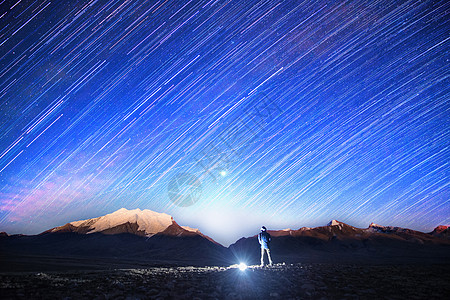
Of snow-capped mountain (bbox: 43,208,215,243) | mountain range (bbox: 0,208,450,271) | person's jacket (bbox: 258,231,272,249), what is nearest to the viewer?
person's jacket (bbox: 258,231,272,249)

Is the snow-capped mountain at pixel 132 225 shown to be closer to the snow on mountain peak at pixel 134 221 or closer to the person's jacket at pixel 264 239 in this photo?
the snow on mountain peak at pixel 134 221

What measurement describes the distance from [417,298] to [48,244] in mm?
110250

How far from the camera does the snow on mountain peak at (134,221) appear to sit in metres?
101

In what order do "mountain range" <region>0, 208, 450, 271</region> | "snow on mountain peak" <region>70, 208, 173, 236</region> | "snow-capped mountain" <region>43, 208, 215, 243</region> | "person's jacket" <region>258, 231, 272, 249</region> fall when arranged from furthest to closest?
"snow on mountain peak" <region>70, 208, 173, 236</region>
"snow-capped mountain" <region>43, 208, 215, 243</region>
"mountain range" <region>0, 208, 450, 271</region>
"person's jacket" <region>258, 231, 272, 249</region>

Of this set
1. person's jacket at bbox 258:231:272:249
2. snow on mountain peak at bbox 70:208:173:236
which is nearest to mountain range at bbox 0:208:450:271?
snow on mountain peak at bbox 70:208:173:236

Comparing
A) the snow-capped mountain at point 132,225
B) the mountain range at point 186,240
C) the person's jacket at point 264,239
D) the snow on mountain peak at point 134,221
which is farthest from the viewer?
the snow on mountain peak at point 134,221

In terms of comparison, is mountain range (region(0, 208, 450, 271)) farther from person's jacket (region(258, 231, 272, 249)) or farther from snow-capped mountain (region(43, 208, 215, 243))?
person's jacket (region(258, 231, 272, 249))

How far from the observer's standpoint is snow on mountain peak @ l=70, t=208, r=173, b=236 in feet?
330

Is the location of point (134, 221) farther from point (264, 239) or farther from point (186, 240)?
point (264, 239)

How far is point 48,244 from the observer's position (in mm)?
81250

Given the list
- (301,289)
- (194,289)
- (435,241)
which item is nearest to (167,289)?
(194,289)

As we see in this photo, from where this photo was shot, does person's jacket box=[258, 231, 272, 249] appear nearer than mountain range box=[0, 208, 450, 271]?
Yes

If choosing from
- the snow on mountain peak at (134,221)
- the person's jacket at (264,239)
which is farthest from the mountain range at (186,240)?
the person's jacket at (264,239)

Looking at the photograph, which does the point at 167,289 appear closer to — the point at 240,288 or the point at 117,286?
the point at 117,286
